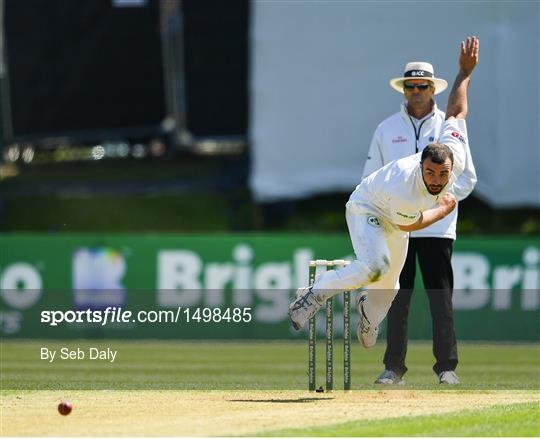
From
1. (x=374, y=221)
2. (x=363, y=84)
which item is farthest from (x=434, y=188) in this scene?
(x=363, y=84)

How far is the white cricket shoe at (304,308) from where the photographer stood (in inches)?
346

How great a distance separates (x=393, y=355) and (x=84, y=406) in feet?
7.42

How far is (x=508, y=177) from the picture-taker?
1897cm

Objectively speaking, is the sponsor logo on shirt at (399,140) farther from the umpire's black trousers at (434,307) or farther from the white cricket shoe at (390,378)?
the white cricket shoe at (390,378)

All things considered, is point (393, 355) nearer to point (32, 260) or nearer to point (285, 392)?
point (285, 392)

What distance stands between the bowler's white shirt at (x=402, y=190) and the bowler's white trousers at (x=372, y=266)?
0.07 metres

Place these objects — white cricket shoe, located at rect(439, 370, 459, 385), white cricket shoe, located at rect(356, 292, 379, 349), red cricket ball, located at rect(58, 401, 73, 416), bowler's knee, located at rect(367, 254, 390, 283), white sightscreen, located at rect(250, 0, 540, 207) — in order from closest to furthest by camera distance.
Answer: red cricket ball, located at rect(58, 401, 73, 416), bowler's knee, located at rect(367, 254, 390, 283), white cricket shoe, located at rect(356, 292, 379, 349), white cricket shoe, located at rect(439, 370, 459, 385), white sightscreen, located at rect(250, 0, 540, 207)

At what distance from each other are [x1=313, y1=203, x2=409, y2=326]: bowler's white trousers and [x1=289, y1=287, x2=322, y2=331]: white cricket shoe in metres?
0.05

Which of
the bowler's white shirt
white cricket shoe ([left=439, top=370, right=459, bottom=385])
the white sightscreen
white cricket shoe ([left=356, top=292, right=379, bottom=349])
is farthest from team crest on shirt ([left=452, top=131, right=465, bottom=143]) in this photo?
the white sightscreen

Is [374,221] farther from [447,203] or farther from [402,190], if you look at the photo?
[447,203]

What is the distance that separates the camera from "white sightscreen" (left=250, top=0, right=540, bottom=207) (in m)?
18.8

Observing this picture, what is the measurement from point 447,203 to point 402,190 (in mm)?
408

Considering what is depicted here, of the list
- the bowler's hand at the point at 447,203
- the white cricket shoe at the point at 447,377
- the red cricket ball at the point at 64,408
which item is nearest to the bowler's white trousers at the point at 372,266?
the bowler's hand at the point at 447,203

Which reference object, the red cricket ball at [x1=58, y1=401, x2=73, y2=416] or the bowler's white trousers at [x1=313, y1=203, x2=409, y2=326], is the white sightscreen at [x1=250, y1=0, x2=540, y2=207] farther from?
the red cricket ball at [x1=58, y1=401, x2=73, y2=416]
